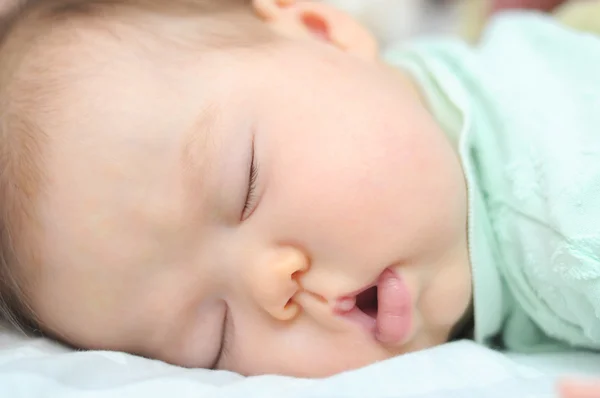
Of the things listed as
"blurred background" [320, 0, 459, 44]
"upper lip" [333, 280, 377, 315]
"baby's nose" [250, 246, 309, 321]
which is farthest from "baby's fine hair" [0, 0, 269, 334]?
"blurred background" [320, 0, 459, 44]

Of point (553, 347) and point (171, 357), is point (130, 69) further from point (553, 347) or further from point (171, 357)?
point (553, 347)

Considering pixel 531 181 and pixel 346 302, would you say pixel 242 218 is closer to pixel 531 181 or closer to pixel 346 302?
pixel 346 302

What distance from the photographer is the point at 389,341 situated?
3.00 ft

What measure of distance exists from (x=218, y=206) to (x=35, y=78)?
1.00 feet

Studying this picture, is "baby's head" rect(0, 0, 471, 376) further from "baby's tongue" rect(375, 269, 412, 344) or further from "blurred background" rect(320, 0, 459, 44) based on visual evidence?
"blurred background" rect(320, 0, 459, 44)

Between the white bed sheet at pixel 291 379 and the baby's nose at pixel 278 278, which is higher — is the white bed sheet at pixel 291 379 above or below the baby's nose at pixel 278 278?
below

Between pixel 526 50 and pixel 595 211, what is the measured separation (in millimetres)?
409

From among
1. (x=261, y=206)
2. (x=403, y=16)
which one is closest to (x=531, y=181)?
(x=261, y=206)

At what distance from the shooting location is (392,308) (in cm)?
89

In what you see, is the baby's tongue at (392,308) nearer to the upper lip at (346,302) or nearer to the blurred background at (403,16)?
the upper lip at (346,302)

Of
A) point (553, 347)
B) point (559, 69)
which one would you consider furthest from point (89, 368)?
point (559, 69)

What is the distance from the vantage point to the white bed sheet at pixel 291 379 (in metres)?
0.79

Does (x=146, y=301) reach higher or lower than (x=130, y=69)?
lower

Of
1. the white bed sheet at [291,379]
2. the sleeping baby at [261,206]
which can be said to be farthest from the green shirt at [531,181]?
the white bed sheet at [291,379]
